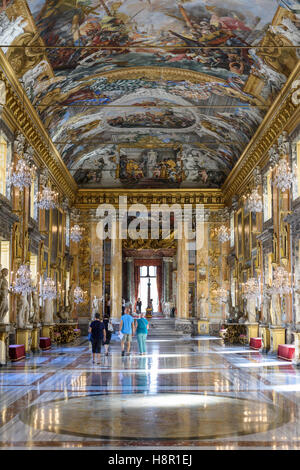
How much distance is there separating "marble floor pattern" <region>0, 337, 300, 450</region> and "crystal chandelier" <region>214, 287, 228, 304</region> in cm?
1466

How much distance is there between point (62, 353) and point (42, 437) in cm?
1341

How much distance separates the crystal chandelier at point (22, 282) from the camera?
17.7 m

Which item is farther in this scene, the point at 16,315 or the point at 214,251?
the point at 214,251

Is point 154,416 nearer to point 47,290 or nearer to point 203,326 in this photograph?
point 47,290

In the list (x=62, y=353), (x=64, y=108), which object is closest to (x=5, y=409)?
(x=62, y=353)

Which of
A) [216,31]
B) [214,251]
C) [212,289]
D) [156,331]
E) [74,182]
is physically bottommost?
[156,331]

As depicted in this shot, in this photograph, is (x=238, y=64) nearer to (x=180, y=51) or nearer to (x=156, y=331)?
(x=180, y=51)

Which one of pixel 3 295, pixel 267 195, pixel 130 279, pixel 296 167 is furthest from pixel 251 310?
pixel 130 279

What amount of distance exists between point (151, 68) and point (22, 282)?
29.3ft

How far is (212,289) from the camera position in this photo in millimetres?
32375

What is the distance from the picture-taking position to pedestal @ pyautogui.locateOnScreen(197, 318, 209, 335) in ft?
104

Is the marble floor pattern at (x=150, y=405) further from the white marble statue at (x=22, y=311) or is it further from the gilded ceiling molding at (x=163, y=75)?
the gilded ceiling molding at (x=163, y=75)

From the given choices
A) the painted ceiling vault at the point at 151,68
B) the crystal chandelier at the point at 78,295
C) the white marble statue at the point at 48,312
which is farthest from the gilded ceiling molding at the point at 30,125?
the white marble statue at the point at 48,312
